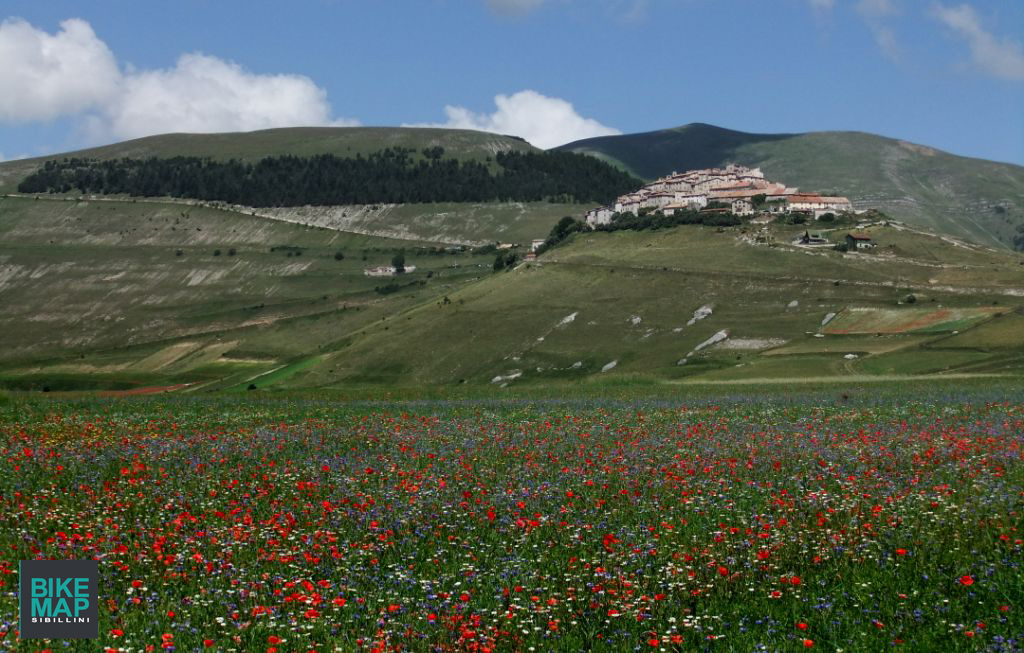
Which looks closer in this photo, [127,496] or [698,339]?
[127,496]

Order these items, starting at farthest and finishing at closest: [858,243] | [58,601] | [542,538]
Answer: [858,243] → [542,538] → [58,601]

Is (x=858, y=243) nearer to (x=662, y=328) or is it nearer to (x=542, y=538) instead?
(x=662, y=328)

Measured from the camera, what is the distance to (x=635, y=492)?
21.6m

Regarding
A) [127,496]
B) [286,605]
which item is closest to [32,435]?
[127,496]

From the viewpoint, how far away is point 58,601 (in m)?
13.8

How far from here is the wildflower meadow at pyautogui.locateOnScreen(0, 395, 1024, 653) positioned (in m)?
13.4

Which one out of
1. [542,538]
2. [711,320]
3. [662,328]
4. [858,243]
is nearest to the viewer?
[542,538]

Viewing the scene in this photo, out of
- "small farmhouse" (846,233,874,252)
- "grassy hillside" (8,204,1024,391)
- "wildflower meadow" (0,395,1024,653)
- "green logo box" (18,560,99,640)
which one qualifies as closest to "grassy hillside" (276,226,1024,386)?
"grassy hillside" (8,204,1024,391)

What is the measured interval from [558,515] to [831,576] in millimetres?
5927

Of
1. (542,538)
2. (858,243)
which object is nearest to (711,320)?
(858,243)

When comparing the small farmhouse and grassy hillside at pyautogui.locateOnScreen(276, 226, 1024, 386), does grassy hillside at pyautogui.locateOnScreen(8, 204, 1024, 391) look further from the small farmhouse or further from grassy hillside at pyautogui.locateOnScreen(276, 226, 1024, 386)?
the small farmhouse

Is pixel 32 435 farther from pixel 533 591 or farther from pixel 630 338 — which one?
pixel 630 338

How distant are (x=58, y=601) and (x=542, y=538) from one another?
8379 millimetres

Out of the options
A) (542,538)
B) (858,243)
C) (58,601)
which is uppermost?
(858,243)
